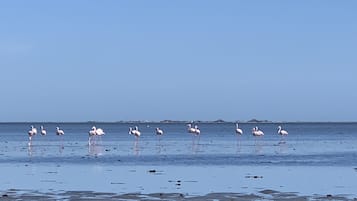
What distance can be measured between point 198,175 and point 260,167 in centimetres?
560

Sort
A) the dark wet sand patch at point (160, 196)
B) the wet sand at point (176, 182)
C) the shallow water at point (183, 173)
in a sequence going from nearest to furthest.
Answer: the dark wet sand patch at point (160, 196), the wet sand at point (176, 182), the shallow water at point (183, 173)

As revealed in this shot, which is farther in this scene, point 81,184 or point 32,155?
point 32,155

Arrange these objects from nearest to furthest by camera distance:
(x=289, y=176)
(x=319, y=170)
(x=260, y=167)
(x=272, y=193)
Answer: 1. (x=272, y=193)
2. (x=289, y=176)
3. (x=319, y=170)
4. (x=260, y=167)

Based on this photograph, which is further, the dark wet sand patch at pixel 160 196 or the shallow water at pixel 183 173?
the shallow water at pixel 183 173

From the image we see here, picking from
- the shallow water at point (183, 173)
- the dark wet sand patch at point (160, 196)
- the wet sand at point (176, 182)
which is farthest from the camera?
the shallow water at point (183, 173)

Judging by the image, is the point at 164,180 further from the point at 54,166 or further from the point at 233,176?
the point at 54,166

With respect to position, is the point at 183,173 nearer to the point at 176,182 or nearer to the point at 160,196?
the point at 176,182

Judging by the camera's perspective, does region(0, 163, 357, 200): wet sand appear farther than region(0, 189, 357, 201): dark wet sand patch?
Yes

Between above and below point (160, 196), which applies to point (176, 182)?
above

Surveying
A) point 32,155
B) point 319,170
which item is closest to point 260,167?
point 319,170

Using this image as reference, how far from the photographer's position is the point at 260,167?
38781 millimetres

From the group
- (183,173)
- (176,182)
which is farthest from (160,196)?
(183,173)

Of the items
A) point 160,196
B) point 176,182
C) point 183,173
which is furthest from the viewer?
point 183,173

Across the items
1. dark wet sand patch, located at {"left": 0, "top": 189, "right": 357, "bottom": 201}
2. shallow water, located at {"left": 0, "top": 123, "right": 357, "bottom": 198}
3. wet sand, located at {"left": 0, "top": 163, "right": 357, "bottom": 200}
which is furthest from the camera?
shallow water, located at {"left": 0, "top": 123, "right": 357, "bottom": 198}
